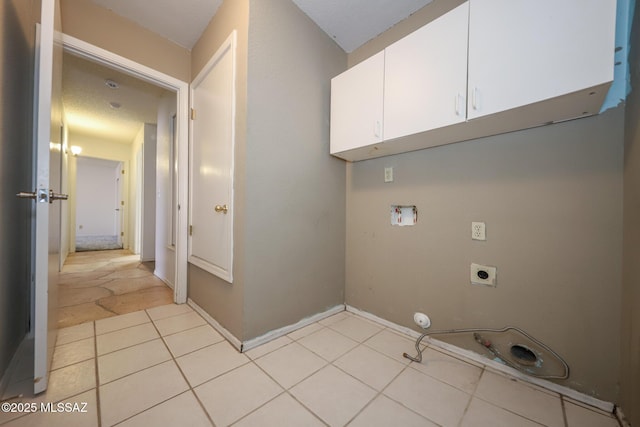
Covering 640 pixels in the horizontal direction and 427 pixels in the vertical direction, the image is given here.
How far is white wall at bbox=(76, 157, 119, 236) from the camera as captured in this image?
688 cm

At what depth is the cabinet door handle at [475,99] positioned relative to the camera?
112 centimetres

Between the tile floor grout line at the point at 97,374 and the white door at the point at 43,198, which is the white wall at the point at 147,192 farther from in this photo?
the white door at the point at 43,198

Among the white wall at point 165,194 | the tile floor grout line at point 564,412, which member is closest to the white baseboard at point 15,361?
the white wall at point 165,194

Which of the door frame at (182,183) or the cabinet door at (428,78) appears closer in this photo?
the cabinet door at (428,78)

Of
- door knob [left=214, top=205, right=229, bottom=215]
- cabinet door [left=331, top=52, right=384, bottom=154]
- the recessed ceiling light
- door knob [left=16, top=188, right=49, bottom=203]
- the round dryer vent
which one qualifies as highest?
the recessed ceiling light

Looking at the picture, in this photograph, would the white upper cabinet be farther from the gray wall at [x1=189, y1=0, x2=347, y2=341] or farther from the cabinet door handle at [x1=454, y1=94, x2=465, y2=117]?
the gray wall at [x1=189, y1=0, x2=347, y2=341]

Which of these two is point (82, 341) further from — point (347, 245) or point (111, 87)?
point (111, 87)

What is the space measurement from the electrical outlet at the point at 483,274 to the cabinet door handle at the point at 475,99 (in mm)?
904

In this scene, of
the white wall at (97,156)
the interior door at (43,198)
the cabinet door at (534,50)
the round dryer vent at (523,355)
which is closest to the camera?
the cabinet door at (534,50)

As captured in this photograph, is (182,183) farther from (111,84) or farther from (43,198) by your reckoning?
(111,84)

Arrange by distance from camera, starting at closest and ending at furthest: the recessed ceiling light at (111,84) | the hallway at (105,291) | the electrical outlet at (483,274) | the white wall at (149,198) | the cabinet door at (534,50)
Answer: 1. the cabinet door at (534,50)
2. the electrical outlet at (483,274)
3. the hallway at (105,291)
4. the recessed ceiling light at (111,84)
5. the white wall at (149,198)

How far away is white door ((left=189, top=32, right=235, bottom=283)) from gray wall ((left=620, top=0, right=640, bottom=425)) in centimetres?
198

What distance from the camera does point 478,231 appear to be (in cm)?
138

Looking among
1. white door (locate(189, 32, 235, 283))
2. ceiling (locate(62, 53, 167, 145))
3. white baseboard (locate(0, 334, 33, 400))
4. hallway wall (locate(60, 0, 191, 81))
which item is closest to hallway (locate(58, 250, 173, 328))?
white baseboard (locate(0, 334, 33, 400))
